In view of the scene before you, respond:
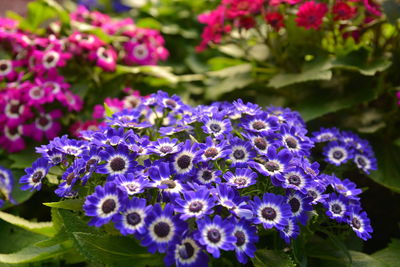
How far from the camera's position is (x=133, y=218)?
1.01m

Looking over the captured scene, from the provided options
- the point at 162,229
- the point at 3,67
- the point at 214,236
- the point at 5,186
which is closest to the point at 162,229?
the point at 162,229

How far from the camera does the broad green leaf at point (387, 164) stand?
5.77 ft

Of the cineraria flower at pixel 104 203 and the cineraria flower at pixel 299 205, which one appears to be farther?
the cineraria flower at pixel 299 205

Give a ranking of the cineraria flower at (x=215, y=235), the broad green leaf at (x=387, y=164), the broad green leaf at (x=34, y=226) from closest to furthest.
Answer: the cineraria flower at (x=215, y=235)
the broad green leaf at (x=34, y=226)
the broad green leaf at (x=387, y=164)

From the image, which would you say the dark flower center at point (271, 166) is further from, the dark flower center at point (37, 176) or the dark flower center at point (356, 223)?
the dark flower center at point (37, 176)

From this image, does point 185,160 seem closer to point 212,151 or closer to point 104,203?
point 212,151

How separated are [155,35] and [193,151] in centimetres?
145

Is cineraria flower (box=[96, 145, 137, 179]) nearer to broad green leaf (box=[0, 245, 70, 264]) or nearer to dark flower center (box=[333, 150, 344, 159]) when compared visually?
broad green leaf (box=[0, 245, 70, 264])

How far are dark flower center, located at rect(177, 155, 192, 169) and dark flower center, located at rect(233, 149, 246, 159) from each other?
138 mm

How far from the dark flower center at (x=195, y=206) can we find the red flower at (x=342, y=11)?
1.24 meters

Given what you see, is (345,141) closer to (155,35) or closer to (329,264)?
(329,264)

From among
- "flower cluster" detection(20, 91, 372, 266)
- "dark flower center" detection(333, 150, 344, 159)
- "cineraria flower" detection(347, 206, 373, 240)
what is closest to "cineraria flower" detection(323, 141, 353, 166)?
"dark flower center" detection(333, 150, 344, 159)

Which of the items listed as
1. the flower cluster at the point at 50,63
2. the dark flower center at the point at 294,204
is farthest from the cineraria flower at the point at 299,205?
the flower cluster at the point at 50,63

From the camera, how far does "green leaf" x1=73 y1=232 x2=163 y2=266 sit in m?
1.11
